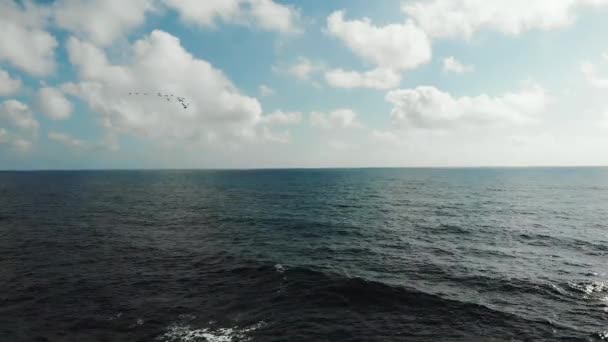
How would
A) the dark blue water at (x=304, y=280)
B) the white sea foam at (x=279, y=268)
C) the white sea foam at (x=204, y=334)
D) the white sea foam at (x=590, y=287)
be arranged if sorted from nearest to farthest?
the white sea foam at (x=204, y=334) → the dark blue water at (x=304, y=280) → the white sea foam at (x=590, y=287) → the white sea foam at (x=279, y=268)

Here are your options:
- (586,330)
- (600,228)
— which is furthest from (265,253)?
(600,228)

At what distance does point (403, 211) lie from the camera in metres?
94.1

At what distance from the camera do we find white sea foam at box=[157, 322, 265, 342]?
2755cm

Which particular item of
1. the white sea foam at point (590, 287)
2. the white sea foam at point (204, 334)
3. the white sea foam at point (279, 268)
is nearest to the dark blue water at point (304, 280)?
the white sea foam at point (204, 334)

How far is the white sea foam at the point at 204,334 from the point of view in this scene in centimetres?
2755

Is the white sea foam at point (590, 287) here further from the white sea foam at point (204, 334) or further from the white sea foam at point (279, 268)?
the white sea foam at point (204, 334)

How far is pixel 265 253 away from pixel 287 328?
74.3ft

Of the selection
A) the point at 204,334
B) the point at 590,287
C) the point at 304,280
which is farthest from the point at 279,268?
the point at 590,287

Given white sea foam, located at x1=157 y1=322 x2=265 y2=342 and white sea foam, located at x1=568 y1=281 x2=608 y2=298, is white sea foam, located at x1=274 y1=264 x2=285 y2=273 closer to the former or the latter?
white sea foam, located at x1=157 y1=322 x2=265 y2=342

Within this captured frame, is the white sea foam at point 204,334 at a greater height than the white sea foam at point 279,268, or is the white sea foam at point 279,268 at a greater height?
the white sea foam at point 279,268

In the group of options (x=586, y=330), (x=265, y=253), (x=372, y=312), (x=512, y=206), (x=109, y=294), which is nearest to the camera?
(x=586, y=330)

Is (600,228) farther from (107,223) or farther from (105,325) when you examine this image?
(107,223)

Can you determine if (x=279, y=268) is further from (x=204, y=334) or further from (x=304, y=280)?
(x=204, y=334)

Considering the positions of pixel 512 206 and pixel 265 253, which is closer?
pixel 265 253
